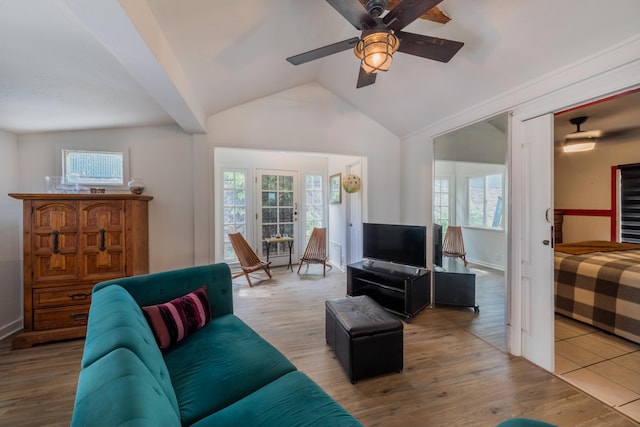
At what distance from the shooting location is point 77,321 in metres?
2.56

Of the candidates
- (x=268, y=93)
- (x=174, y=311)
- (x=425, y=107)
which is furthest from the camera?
(x=268, y=93)

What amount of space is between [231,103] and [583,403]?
4.21 meters

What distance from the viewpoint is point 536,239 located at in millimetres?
2141

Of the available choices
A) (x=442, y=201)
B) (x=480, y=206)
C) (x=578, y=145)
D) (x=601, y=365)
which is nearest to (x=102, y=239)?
(x=442, y=201)

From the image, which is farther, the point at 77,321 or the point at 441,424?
the point at 77,321

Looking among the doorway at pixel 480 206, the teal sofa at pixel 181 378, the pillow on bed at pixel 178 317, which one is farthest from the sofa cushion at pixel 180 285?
the doorway at pixel 480 206

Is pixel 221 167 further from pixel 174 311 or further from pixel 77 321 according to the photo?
pixel 174 311

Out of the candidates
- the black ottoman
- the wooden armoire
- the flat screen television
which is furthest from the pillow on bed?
the flat screen television

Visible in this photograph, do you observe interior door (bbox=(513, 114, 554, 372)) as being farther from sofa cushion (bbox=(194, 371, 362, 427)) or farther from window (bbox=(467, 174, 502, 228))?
sofa cushion (bbox=(194, 371, 362, 427))

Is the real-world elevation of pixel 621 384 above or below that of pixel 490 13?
below

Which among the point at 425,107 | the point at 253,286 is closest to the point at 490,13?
the point at 425,107

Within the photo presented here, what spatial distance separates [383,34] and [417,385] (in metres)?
2.36

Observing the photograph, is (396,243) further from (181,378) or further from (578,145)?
(578,145)

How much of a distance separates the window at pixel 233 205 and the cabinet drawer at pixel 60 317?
2.76 meters
